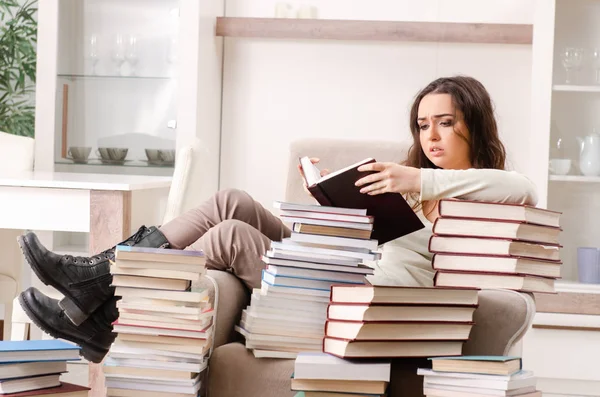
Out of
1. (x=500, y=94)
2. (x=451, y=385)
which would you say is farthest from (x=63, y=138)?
(x=451, y=385)

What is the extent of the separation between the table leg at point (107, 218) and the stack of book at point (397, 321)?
98cm

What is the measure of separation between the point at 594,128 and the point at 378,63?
0.97 m

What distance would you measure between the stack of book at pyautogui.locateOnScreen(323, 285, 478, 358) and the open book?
200 mm

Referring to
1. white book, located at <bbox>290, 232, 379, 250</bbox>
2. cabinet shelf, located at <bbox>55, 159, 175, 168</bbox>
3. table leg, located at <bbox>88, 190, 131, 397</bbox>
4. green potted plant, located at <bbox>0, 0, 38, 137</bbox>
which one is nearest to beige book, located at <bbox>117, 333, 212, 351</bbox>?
white book, located at <bbox>290, 232, 379, 250</bbox>

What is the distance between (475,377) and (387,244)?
2.03 feet

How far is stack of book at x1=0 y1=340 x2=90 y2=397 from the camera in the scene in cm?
176

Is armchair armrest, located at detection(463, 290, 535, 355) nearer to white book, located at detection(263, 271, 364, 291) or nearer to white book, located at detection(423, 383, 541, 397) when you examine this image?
white book, located at detection(423, 383, 541, 397)

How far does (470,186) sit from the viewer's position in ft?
6.66

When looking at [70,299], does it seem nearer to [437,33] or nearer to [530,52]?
[437,33]

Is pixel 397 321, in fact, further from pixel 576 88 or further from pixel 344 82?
pixel 344 82

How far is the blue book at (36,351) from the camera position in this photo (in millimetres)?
1761

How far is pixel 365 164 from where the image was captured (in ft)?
6.25

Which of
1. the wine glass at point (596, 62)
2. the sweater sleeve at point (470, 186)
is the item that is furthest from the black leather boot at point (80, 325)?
the wine glass at point (596, 62)

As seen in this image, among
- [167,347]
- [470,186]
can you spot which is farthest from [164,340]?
[470,186]
